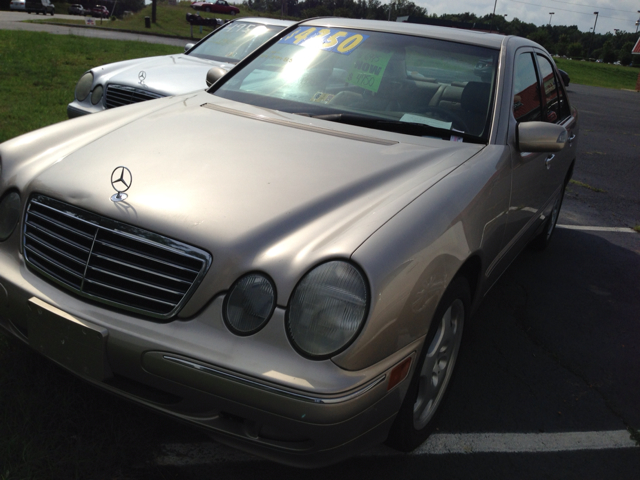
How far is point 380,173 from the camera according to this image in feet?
7.66

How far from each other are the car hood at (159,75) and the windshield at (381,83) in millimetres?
2558

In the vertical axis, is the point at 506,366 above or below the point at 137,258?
below

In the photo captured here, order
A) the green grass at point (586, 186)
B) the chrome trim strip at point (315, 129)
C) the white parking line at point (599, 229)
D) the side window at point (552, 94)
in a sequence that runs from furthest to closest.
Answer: the green grass at point (586, 186) < the white parking line at point (599, 229) < the side window at point (552, 94) < the chrome trim strip at point (315, 129)

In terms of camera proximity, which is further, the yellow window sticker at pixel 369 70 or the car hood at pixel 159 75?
the car hood at pixel 159 75

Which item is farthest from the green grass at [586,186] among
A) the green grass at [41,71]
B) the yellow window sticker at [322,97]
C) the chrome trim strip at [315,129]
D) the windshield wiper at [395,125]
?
the green grass at [41,71]

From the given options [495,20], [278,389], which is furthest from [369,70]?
[495,20]

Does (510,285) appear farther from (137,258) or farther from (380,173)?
(137,258)

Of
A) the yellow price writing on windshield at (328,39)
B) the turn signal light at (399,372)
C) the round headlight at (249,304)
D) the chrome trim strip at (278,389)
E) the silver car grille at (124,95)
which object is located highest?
the yellow price writing on windshield at (328,39)

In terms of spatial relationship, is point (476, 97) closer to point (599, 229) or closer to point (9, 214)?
point (9, 214)

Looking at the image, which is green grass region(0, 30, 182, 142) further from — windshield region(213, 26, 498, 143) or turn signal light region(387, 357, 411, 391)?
turn signal light region(387, 357, 411, 391)

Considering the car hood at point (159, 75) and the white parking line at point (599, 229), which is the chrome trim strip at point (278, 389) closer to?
the car hood at point (159, 75)

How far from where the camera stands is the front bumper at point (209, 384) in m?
1.67

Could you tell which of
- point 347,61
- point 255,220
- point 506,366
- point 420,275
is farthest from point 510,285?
A: point 255,220

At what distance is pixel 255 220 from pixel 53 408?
3.81 ft
